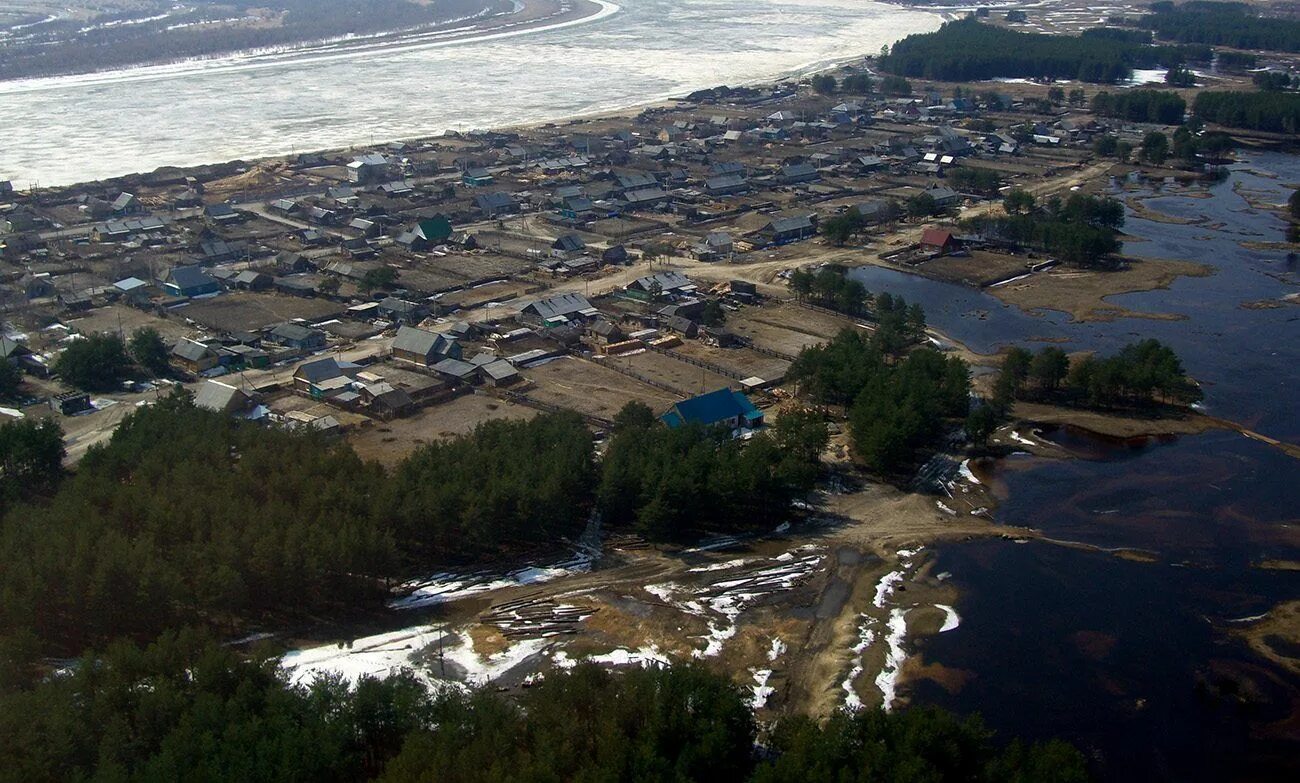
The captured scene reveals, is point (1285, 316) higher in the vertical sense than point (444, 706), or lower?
lower

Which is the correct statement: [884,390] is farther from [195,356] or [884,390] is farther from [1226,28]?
[1226,28]

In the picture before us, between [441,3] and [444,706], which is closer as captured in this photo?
[444,706]

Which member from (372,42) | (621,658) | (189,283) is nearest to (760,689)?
(621,658)

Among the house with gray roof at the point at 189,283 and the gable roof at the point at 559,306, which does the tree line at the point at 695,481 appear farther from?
the house with gray roof at the point at 189,283

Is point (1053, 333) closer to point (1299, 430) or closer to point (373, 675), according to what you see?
point (1299, 430)

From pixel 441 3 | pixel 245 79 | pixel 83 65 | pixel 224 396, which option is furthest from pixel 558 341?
pixel 441 3

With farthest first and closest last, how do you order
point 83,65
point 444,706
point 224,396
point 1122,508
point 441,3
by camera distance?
point 441,3
point 83,65
point 224,396
point 1122,508
point 444,706
